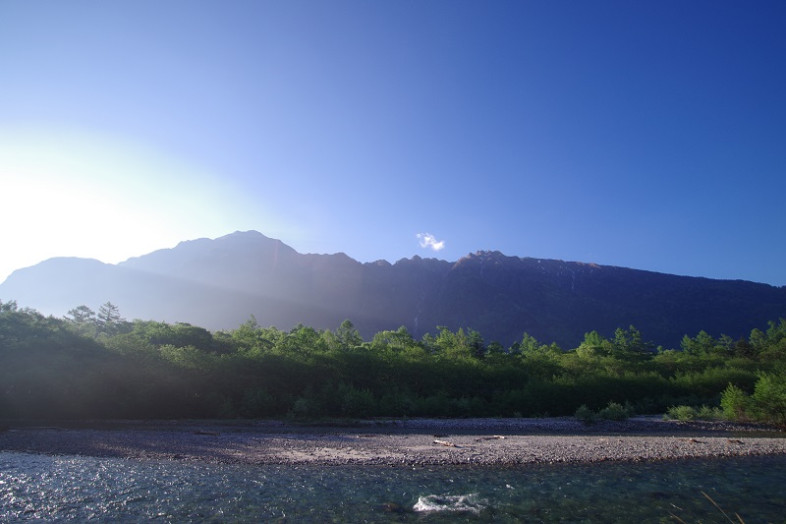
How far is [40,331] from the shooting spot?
2898 cm

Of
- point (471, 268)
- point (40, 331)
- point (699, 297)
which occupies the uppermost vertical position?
point (471, 268)

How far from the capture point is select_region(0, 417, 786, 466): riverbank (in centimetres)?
1472

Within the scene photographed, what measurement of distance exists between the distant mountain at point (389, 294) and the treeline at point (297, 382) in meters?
90.6

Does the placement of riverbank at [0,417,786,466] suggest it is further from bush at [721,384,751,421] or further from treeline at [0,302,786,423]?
treeline at [0,302,786,423]

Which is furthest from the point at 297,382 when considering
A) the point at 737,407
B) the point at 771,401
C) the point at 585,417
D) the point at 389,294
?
the point at 389,294

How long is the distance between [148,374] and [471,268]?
513ft

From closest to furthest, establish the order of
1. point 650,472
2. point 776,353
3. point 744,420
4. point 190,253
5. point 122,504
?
1. point 122,504
2. point 650,472
3. point 744,420
4. point 776,353
5. point 190,253

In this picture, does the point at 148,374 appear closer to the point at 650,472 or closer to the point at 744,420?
the point at 650,472

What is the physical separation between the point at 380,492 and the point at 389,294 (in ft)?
525

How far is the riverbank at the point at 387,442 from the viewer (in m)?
14.7

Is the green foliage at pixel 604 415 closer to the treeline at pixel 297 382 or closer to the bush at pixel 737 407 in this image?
the treeline at pixel 297 382

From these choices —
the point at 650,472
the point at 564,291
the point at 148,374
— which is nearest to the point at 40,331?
the point at 148,374

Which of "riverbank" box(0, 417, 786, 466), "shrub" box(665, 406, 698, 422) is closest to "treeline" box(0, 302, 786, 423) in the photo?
"shrub" box(665, 406, 698, 422)

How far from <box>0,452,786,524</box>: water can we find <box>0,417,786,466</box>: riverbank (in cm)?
125
